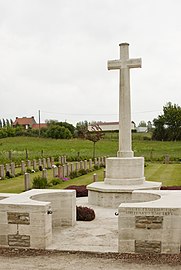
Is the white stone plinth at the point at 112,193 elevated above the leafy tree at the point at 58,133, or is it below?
below

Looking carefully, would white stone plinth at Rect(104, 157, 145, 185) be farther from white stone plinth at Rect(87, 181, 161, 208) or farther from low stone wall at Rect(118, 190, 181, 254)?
low stone wall at Rect(118, 190, 181, 254)

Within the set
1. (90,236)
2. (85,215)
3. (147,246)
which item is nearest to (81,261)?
(147,246)

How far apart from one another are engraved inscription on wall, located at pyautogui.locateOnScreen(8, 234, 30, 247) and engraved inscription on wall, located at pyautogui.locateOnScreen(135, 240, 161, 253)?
2.16m

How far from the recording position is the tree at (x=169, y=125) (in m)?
62.4

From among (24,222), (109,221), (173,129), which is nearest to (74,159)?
(109,221)

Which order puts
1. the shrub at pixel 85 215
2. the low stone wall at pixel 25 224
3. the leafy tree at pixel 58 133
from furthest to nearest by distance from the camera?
the leafy tree at pixel 58 133
the shrub at pixel 85 215
the low stone wall at pixel 25 224

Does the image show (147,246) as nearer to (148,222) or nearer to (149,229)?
(149,229)

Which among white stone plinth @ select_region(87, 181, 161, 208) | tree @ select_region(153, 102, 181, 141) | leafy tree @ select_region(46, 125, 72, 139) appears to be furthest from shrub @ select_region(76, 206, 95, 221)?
tree @ select_region(153, 102, 181, 141)

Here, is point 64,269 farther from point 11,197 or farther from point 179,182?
point 179,182

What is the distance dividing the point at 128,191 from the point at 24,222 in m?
5.00

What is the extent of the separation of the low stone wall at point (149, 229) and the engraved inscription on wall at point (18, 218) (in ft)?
6.14

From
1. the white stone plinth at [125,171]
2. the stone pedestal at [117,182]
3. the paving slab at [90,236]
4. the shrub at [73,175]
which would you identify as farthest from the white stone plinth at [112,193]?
the shrub at [73,175]

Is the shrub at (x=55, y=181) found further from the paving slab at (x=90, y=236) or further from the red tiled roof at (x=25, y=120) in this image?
the red tiled roof at (x=25, y=120)

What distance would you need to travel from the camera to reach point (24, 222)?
7.19 m
